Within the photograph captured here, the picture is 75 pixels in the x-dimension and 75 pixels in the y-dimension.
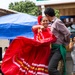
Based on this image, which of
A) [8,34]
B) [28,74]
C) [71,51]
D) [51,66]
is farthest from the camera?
[8,34]

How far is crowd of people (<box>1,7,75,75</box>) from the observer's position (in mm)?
5211

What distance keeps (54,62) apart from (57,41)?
0.39 meters

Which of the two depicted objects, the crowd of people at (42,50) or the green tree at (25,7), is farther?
the green tree at (25,7)

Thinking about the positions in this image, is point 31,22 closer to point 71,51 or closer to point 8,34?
point 8,34

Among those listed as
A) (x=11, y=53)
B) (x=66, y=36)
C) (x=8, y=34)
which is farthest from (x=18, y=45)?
(x=8, y=34)

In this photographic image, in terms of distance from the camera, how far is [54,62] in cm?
517

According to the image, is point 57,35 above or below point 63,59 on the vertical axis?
above

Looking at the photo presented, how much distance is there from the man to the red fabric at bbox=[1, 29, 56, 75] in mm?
122

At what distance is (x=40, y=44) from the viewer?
5.30 metres

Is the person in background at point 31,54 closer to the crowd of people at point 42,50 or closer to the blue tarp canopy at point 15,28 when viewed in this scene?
the crowd of people at point 42,50

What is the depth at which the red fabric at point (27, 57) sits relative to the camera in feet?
17.7

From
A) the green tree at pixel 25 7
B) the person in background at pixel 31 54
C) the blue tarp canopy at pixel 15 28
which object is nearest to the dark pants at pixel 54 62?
the person in background at pixel 31 54

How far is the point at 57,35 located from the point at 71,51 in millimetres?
1001

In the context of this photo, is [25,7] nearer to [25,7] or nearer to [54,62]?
[25,7]
